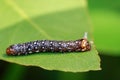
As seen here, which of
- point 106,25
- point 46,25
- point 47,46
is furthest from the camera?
point 106,25

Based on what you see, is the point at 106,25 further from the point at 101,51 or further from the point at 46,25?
the point at 46,25

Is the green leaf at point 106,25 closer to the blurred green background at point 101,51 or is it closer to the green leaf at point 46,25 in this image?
the blurred green background at point 101,51

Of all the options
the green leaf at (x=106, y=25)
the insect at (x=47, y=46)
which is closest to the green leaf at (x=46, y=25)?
the insect at (x=47, y=46)

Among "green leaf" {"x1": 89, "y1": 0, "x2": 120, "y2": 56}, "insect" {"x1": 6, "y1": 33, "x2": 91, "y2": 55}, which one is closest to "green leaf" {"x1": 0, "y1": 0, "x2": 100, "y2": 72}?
"insect" {"x1": 6, "y1": 33, "x2": 91, "y2": 55}

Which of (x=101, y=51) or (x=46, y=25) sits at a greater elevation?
(x=46, y=25)

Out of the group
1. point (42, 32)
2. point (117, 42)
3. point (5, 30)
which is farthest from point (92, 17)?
point (5, 30)

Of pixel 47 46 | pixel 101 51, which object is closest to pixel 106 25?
pixel 101 51

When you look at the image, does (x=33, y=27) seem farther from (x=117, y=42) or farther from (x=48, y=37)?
(x=117, y=42)
